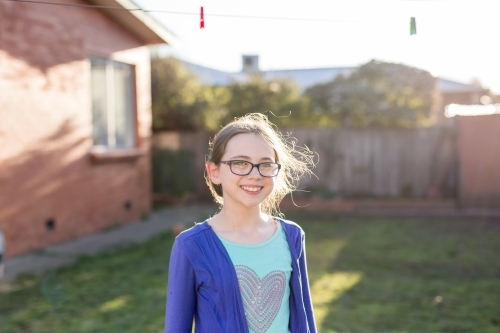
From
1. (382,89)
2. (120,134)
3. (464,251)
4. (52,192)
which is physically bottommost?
(464,251)

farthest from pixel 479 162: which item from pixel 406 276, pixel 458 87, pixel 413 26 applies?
pixel 458 87

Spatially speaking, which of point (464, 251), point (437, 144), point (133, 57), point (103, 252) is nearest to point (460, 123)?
point (437, 144)

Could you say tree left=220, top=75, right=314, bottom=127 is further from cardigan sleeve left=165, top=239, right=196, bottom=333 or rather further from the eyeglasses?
cardigan sleeve left=165, top=239, right=196, bottom=333

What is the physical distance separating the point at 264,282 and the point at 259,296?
53 mm

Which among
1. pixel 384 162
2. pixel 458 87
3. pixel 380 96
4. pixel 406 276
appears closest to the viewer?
pixel 406 276

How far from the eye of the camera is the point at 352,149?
1306cm

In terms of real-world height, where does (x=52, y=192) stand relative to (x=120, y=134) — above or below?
below

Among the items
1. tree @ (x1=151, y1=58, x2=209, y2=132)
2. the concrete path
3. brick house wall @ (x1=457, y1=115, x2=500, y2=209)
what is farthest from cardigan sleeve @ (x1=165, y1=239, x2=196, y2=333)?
tree @ (x1=151, y1=58, x2=209, y2=132)

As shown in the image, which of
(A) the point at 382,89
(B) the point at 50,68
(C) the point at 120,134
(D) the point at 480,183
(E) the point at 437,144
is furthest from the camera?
(A) the point at 382,89

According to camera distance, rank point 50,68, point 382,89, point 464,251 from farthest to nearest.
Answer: point 382,89 → point 50,68 → point 464,251

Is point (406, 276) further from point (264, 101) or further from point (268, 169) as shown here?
point (264, 101)

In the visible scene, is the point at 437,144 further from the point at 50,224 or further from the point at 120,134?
the point at 50,224

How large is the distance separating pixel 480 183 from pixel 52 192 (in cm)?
819

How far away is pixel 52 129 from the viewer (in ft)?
28.3
